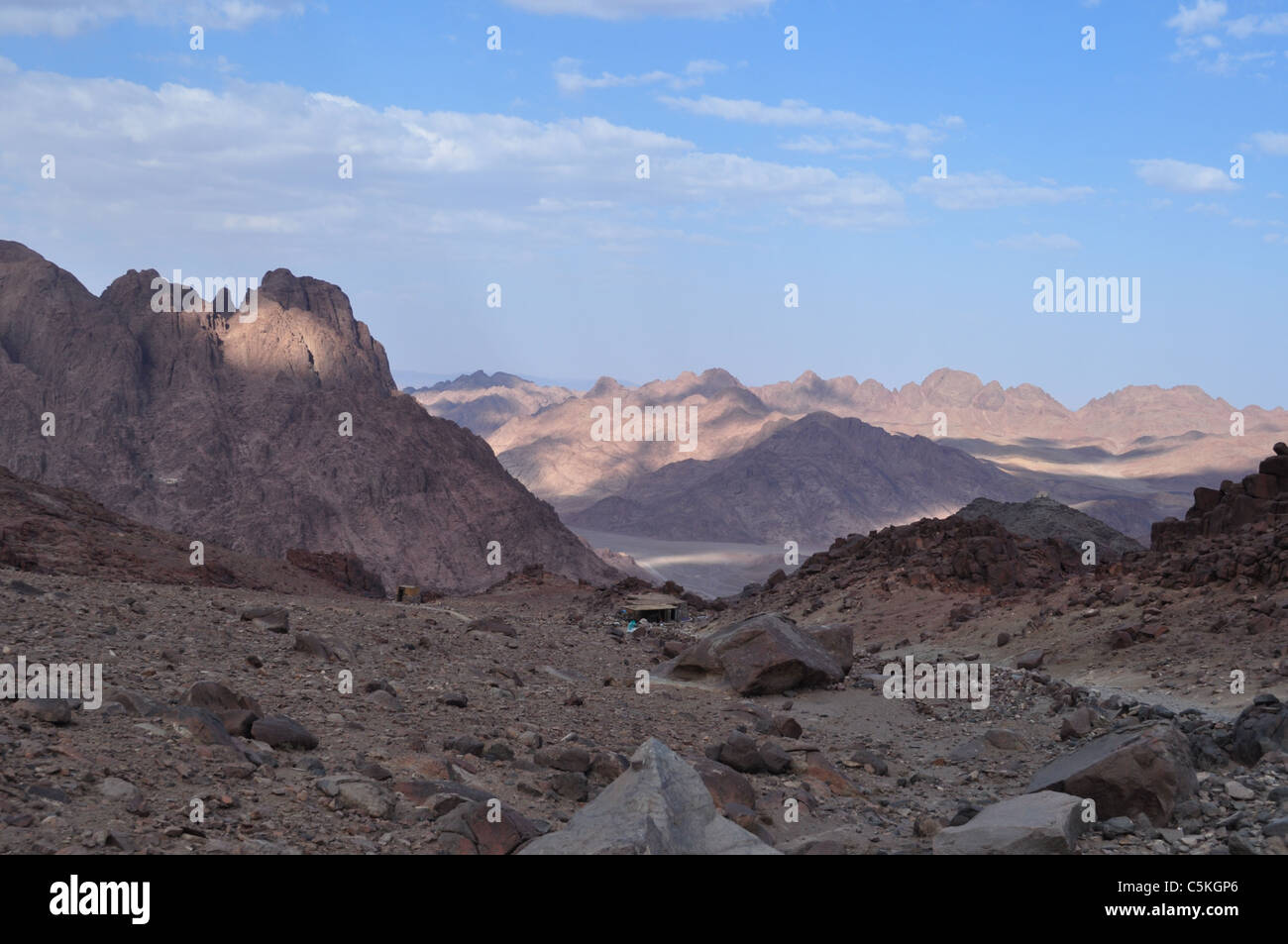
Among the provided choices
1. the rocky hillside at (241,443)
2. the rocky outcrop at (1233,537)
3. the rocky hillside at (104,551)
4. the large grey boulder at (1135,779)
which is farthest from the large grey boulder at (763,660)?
the rocky hillside at (241,443)

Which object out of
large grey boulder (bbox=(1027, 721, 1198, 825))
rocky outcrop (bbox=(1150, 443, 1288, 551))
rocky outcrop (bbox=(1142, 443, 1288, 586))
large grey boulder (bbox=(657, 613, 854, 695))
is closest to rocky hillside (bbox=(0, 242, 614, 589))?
rocky outcrop (bbox=(1150, 443, 1288, 551))

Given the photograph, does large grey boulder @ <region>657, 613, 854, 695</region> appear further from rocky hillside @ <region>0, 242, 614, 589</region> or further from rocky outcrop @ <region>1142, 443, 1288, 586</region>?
rocky hillside @ <region>0, 242, 614, 589</region>

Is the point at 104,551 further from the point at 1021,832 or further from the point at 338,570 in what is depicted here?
the point at 1021,832

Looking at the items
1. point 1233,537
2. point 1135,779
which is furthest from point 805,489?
point 1135,779

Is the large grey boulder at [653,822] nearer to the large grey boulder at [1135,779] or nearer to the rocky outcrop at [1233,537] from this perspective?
the large grey boulder at [1135,779]

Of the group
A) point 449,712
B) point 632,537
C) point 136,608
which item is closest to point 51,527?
point 136,608
